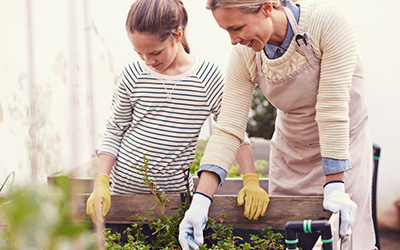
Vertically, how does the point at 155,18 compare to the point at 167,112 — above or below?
above

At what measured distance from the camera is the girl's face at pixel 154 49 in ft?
4.90

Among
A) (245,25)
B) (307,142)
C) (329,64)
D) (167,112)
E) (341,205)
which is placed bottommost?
(341,205)

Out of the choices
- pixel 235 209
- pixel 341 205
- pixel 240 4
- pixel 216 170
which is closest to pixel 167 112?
pixel 216 170

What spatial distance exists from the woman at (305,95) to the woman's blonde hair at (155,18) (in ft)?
0.76

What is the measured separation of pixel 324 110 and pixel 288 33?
26 centimetres

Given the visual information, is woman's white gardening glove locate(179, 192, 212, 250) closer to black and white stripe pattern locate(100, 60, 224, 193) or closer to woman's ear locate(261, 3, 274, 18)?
black and white stripe pattern locate(100, 60, 224, 193)

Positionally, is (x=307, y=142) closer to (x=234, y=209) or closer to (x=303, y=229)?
(x=234, y=209)

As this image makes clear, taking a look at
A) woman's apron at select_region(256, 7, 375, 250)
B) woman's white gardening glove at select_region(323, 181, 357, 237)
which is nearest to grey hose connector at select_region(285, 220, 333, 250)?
woman's white gardening glove at select_region(323, 181, 357, 237)

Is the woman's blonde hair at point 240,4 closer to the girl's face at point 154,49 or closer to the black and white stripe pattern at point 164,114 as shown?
the girl's face at point 154,49

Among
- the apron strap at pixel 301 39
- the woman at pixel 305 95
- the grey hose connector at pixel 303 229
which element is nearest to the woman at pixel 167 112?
the woman at pixel 305 95

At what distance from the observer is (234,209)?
151 cm

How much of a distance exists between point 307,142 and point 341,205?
1.18 ft

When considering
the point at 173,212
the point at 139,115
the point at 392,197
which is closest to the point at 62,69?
the point at 139,115

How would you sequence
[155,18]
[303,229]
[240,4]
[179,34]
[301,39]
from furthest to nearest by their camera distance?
[179,34] → [155,18] → [301,39] → [240,4] → [303,229]
